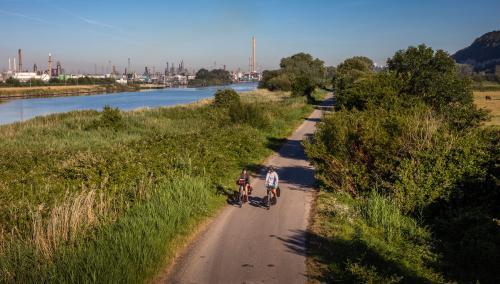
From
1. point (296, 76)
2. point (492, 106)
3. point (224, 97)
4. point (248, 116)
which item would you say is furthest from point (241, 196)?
point (296, 76)

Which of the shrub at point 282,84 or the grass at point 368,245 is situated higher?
the shrub at point 282,84

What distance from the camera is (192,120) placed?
137 feet

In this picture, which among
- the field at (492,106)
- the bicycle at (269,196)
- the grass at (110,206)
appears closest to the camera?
the grass at (110,206)

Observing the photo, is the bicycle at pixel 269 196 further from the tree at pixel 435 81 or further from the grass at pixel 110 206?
the tree at pixel 435 81

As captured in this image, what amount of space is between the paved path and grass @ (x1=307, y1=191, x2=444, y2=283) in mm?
443

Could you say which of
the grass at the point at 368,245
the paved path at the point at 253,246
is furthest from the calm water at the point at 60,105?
the grass at the point at 368,245

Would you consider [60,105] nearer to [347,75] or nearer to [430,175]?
[347,75]

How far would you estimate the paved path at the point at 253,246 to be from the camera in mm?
9195

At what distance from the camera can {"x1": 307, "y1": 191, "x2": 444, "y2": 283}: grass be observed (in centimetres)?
915

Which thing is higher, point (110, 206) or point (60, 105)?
point (60, 105)

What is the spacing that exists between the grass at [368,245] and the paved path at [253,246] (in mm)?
443

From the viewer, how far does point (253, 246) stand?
1072cm

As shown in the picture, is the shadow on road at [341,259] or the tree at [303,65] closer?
the shadow on road at [341,259]

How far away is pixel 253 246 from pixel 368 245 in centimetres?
268
